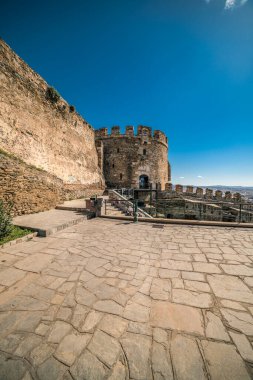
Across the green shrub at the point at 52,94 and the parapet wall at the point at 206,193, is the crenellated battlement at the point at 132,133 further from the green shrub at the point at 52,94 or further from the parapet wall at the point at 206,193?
the green shrub at the point at 52,94

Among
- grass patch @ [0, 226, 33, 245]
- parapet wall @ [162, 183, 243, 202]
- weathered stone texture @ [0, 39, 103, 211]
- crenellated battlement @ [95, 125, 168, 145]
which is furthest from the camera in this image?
crenellated battlement @ [95, 125, 168, 145]

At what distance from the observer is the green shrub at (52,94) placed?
1288 centimetres

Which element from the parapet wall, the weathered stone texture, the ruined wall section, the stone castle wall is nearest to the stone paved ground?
the stone castle wall

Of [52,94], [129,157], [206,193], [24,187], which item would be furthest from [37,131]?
[206,193]

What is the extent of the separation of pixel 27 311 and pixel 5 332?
289mm

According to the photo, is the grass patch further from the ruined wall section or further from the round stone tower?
the round stone tower

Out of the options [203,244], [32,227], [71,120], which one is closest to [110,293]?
[203,244]

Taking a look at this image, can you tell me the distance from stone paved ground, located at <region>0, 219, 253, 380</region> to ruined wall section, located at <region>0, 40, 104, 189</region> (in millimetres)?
8246

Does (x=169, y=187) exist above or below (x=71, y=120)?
below

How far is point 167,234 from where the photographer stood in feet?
17.3

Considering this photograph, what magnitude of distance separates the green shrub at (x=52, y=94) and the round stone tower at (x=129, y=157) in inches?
350

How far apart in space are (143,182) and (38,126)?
581 inches

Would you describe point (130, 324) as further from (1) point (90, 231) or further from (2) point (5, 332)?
(1) point (90, 231)

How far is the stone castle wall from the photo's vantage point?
6.43m
